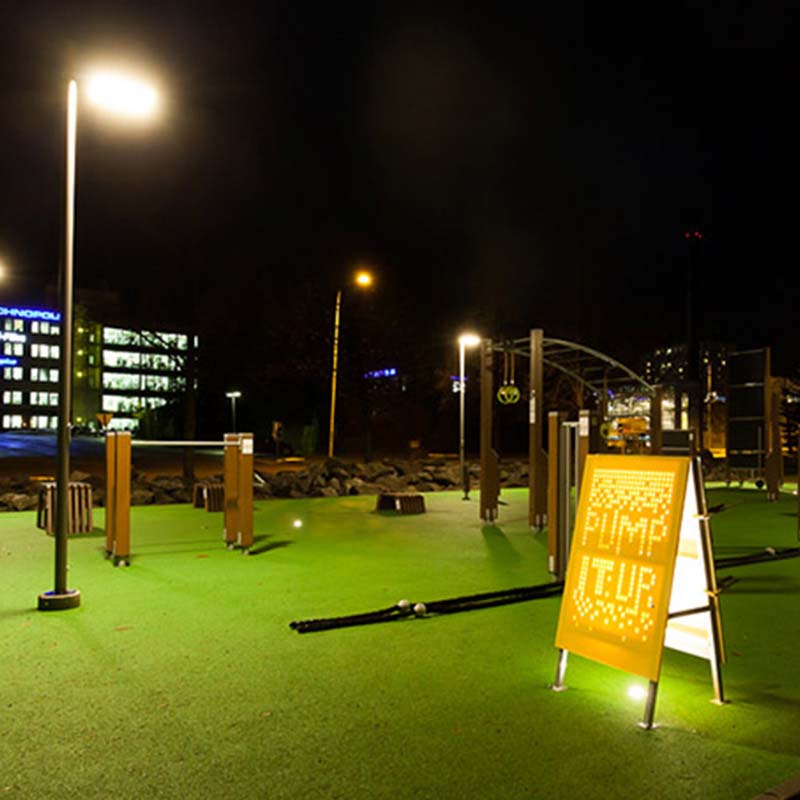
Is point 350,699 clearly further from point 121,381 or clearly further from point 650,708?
point 121,381

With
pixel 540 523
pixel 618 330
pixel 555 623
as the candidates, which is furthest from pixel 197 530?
pixel 618 330

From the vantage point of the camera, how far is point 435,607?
6.80 metres

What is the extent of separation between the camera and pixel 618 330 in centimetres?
4331

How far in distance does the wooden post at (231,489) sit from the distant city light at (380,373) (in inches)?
858

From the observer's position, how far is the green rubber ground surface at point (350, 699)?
3.51m

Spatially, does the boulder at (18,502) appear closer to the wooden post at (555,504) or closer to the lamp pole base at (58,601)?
the lamp pole base at (58,601)

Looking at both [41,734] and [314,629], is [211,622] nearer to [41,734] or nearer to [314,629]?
[314,629]

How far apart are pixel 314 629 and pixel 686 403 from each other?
2902cm

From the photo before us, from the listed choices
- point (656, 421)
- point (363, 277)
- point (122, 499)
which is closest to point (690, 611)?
point (122, 499)

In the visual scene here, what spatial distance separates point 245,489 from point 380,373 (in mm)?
22802

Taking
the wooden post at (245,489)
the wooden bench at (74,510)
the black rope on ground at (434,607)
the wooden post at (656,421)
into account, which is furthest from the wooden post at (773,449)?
the wooden bench at (74,510)

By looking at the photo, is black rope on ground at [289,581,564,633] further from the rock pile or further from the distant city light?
the distant city light

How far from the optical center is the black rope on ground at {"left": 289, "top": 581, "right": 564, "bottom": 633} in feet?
20.5

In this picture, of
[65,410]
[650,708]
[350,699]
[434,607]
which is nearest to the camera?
[650,708]
